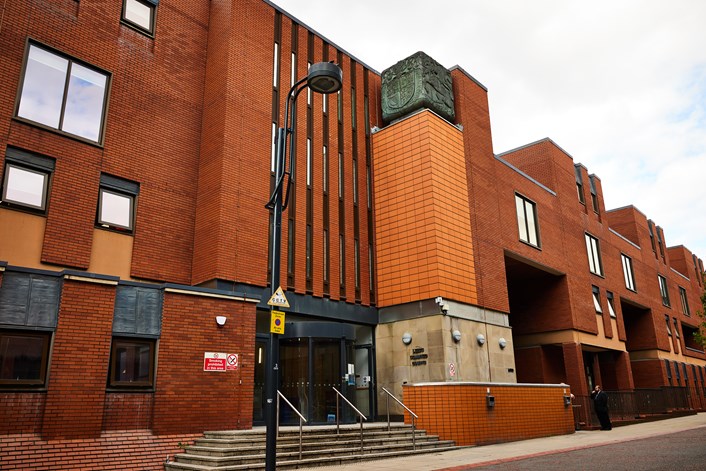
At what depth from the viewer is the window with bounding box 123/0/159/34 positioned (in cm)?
1764

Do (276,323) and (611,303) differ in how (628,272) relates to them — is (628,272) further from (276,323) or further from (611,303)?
(276,323)

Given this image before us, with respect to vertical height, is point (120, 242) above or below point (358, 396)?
above

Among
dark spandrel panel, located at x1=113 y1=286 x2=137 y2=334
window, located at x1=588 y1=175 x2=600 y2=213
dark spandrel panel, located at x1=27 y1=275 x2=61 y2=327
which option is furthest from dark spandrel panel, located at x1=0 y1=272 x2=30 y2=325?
window, located at x1=588 y1=175 x2=600 y2=213

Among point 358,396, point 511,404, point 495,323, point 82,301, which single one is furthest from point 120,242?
point 495,323

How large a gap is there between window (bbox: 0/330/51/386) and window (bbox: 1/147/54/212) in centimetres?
423

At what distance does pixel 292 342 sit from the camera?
1736 centimetres

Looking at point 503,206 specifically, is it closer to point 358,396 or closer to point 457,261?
point 457,261

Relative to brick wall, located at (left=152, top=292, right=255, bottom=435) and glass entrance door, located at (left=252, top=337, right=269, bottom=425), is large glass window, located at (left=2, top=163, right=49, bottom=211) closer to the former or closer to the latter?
brick wall, located at (left=152, top=292, right=255, bottom=435)

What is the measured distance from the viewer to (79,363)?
11391 millimetres

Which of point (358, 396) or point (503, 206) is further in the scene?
point (503, 206)

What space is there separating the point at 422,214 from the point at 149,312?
1103 centimetres

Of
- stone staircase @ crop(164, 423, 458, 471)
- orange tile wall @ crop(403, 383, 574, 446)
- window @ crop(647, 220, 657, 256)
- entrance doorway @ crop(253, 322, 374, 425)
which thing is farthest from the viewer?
window @ crop(647, 220, 657, 256)

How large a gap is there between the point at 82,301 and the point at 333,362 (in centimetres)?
842

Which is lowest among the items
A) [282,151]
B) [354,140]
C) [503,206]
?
[282,151]
